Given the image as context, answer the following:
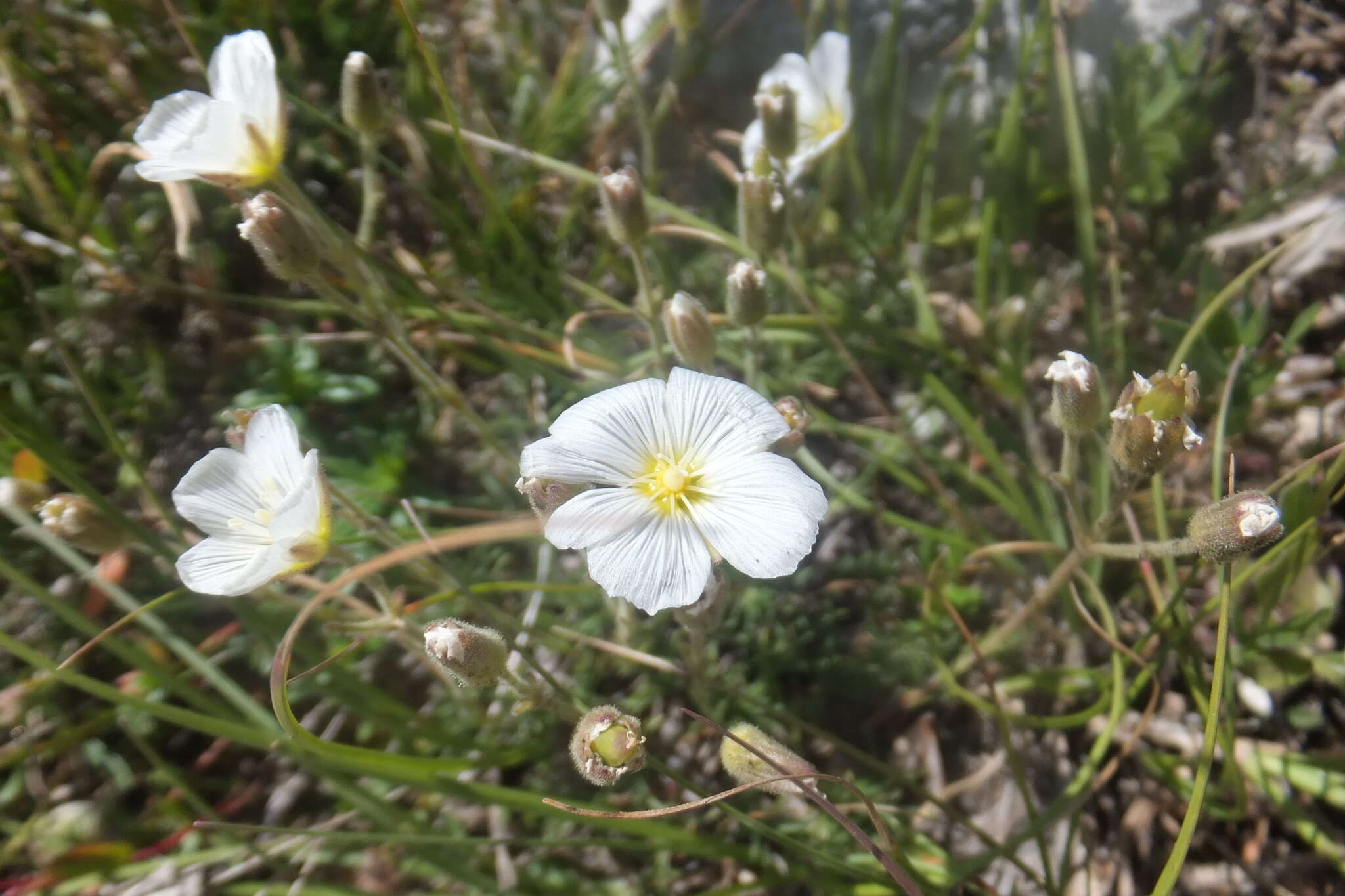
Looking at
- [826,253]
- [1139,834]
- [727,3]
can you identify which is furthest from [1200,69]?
[1139,834]

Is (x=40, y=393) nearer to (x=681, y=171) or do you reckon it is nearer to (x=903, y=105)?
(x=681, y=171)

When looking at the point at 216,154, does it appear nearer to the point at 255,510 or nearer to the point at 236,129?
the point at 236,129

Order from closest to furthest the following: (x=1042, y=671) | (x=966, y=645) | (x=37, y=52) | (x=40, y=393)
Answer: (x=1042, y=671) → (x=966, y=645) → (x=40, y=393) → (x=37, y=52)

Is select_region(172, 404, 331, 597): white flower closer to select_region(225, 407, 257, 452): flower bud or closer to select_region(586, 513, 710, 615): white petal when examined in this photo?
select_region(225, 407, 257, 452): flower bud

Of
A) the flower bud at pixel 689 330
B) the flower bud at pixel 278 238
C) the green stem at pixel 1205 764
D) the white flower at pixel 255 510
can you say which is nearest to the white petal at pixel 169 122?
the flower bud at pixel 278 238

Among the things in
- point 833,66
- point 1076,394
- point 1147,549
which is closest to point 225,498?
point 1076,394

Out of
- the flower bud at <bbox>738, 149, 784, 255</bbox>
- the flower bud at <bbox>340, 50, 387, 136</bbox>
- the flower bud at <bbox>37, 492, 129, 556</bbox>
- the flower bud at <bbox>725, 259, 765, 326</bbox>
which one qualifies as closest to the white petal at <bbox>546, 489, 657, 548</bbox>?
the flower bud at <bbox>725, 259, 765, 326</bbox>
